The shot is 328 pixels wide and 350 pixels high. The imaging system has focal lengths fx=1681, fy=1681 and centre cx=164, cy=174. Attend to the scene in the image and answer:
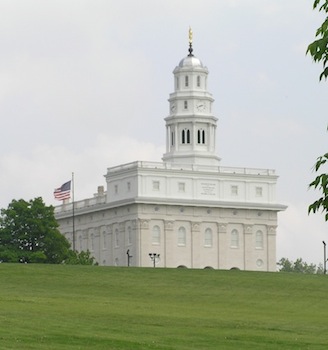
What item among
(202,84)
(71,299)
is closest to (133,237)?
(202,84)

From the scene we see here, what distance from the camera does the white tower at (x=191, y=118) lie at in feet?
596

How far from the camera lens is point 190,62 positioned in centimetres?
18412

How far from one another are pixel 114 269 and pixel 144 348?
45.3 metres

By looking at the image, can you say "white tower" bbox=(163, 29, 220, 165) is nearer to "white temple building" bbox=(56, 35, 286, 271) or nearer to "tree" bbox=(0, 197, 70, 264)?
"white temple building" bbox=(56, 35, 286, 271)

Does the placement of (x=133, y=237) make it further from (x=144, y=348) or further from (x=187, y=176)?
(x=144, y=348)

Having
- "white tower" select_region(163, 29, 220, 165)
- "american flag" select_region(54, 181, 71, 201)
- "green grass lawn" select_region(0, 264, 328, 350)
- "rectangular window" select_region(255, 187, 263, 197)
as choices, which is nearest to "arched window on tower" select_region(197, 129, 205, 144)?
"white tower" select_region(163, 29, 220, 165)

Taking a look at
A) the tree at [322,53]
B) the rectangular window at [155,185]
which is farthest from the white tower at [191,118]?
the tree at [322,53]

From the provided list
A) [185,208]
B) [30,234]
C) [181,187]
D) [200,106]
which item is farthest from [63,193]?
[200,106]

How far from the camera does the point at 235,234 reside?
174750 millimetres

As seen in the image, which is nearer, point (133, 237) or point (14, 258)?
point (14, 258)

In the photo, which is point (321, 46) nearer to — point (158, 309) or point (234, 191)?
point (158, 309)

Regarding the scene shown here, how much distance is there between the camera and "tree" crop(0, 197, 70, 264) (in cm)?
13275

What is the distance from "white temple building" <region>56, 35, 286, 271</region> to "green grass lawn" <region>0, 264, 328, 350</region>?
263 ft

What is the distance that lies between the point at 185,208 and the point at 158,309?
11350cm
